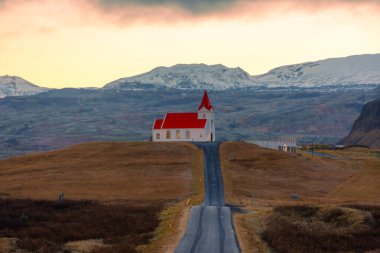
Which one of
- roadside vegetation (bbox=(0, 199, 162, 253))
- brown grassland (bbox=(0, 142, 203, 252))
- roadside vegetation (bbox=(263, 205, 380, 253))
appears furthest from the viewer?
brown grassland (bbox=(0, 142, 203, 252))

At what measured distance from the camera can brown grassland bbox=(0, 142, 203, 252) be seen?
192 feet

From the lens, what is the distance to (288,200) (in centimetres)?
9012

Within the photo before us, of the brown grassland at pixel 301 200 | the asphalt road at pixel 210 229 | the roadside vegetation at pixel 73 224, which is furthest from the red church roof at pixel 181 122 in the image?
the roadside vegetation at pixel 73 224

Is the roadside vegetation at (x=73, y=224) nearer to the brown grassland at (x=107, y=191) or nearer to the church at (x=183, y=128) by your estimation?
the brown grassland at (x=107, y=191)

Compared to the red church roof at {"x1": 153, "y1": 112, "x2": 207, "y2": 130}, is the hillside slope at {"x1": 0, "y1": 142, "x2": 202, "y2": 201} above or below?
below

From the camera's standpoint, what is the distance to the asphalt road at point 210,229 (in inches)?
1964

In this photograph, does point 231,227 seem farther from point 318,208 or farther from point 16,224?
point 16,224

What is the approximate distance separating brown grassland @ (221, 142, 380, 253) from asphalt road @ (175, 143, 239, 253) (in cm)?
124

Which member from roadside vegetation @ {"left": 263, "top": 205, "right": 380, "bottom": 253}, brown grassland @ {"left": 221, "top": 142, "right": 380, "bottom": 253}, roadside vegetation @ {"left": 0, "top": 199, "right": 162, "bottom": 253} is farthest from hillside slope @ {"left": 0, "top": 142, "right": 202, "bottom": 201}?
roadside vegetation @ {"left": 263, "top": 205, "right": 380, "bottom": 253}

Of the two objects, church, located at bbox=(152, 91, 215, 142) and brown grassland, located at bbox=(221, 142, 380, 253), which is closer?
brown grassland, located at bbox=(221, 142, 380, 253)

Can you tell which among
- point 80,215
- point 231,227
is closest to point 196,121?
point 80,215

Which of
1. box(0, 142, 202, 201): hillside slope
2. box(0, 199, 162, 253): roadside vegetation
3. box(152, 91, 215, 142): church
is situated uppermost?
Result: box(152, 91, 215, 142): church

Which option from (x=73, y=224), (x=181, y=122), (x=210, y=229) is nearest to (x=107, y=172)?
(x=181, y=122)

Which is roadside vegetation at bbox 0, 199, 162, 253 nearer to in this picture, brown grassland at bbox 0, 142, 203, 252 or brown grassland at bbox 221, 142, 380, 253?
brown grassland at bbox 0, 142, 203, 252
